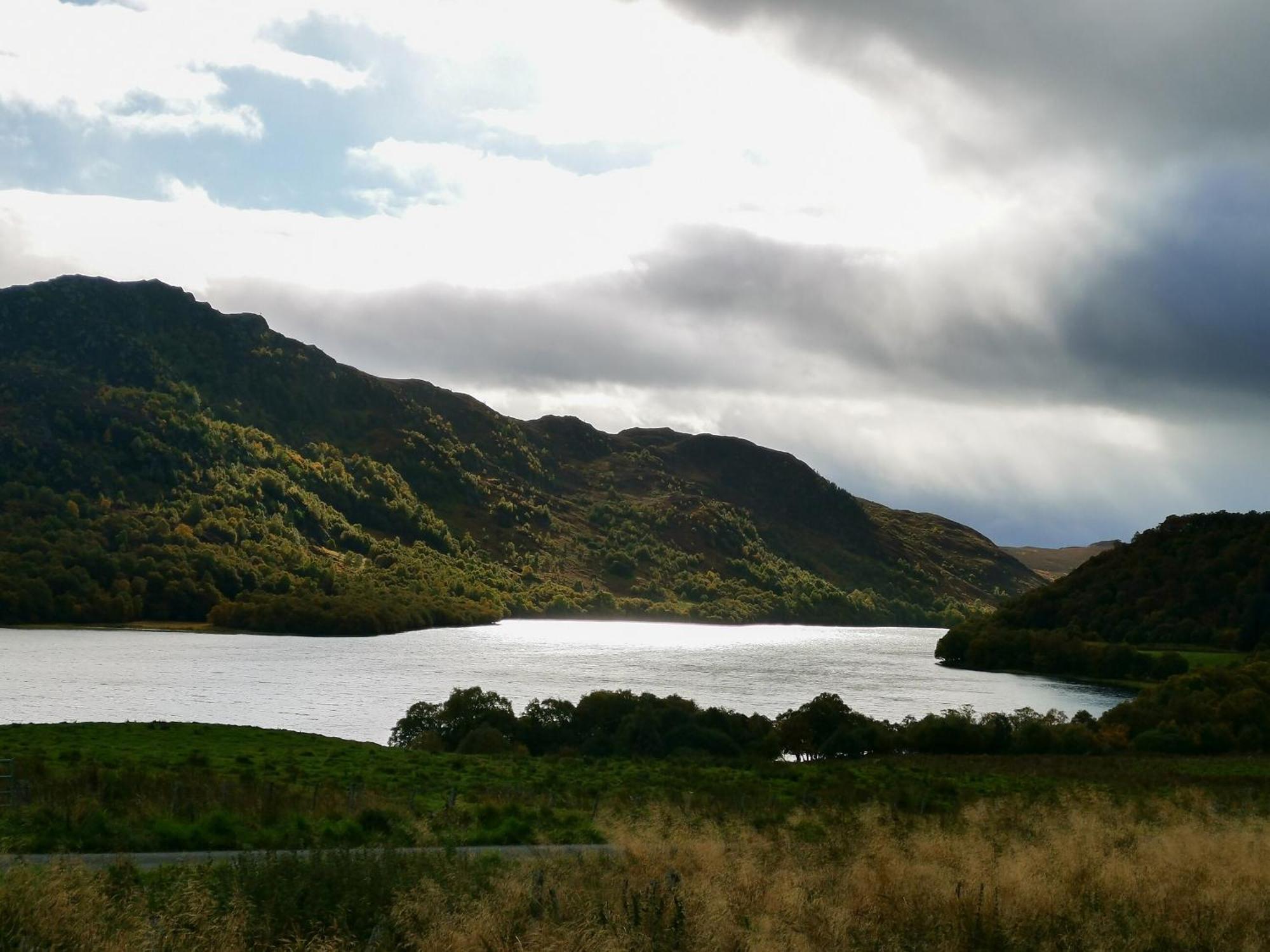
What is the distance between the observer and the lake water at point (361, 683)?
110m

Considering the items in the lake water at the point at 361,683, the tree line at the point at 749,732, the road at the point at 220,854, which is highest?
the road at the point at 220,854

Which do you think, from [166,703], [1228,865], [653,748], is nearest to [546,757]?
[653,748]

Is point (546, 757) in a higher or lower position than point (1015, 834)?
lower

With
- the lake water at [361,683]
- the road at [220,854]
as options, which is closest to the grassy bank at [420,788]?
the road at [220,854]

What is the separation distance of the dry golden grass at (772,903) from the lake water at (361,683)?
7669cm

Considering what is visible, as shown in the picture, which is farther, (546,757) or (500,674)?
(500,674)

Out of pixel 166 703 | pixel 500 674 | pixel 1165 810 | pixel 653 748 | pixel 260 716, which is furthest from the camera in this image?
pixel 500 674

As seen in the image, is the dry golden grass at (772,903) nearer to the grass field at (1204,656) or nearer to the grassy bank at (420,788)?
the grassy bank at (420,788)

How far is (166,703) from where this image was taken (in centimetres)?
11550

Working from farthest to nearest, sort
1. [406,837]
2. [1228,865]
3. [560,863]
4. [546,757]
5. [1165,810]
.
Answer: [546,757]
[1165,810]
[406,837]
[1228,865]
[560,863]

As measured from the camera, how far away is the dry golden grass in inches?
572

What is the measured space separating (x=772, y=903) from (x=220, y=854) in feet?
35.5

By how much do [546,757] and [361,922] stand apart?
51644 millimetres

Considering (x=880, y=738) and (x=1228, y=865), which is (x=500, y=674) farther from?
(x=1228, y=865)
